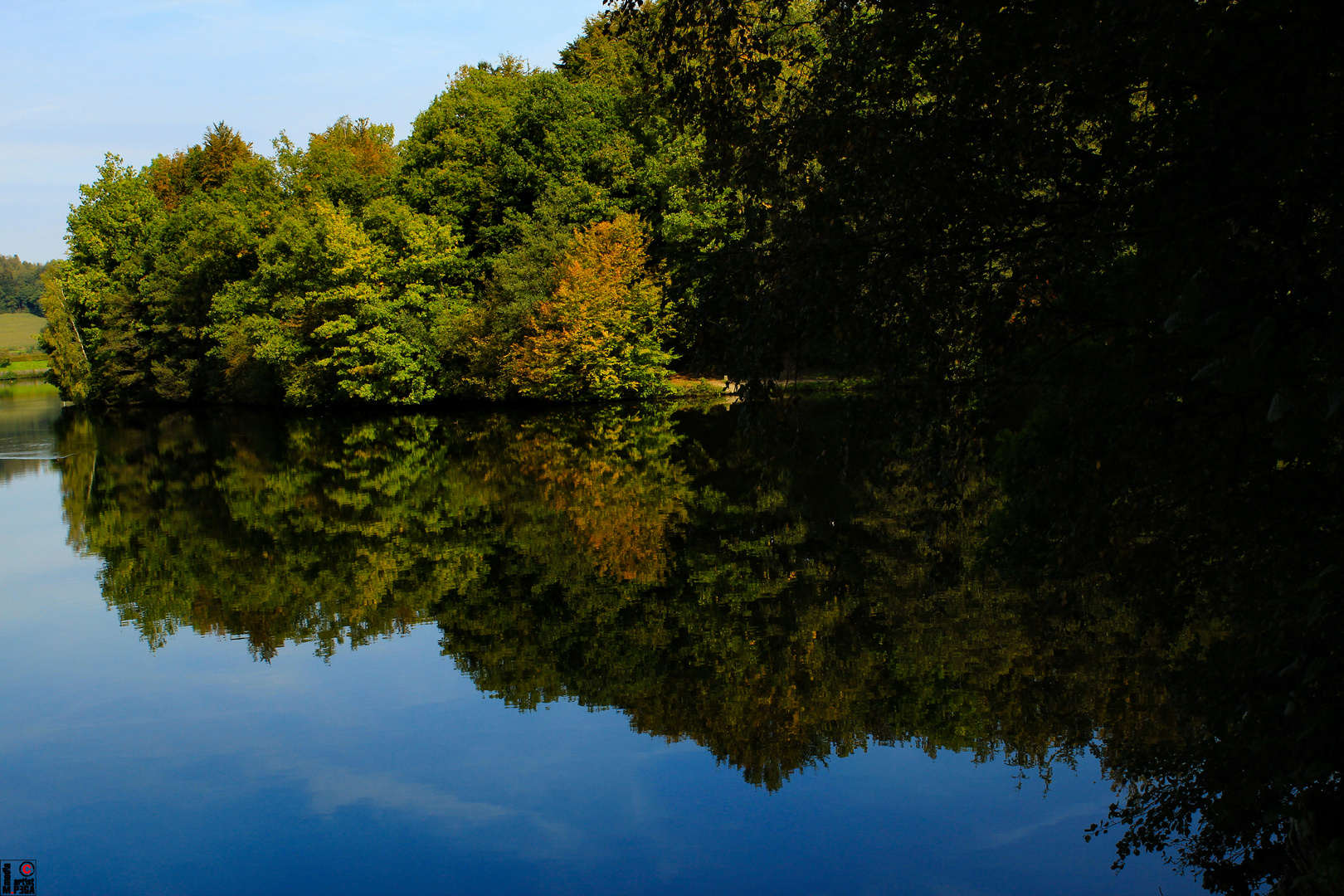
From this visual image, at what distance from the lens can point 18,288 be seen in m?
139

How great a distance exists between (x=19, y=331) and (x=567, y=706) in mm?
124073

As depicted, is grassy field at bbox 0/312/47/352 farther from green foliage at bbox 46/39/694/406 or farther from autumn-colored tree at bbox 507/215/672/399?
autumn-colored tree at bbox 507/215/672/399

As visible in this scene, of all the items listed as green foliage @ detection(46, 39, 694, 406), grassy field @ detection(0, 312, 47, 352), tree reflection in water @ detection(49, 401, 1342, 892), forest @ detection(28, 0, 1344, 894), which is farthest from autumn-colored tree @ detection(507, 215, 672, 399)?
grassy field @ detection(0, 312, 47, 352)

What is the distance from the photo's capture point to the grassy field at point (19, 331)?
328 feet

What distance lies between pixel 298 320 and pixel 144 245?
Result: 1953cm

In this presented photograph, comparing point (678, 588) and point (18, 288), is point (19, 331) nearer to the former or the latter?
point (18, 288)

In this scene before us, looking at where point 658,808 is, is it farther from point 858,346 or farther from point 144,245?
point 144,245

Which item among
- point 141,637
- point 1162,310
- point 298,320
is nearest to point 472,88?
point 298,320

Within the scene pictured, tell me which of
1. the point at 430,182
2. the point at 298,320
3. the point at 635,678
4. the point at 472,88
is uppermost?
the point at 472,88

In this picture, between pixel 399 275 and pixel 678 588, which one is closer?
pixel 678 588

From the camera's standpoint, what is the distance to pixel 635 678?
9.91 m
